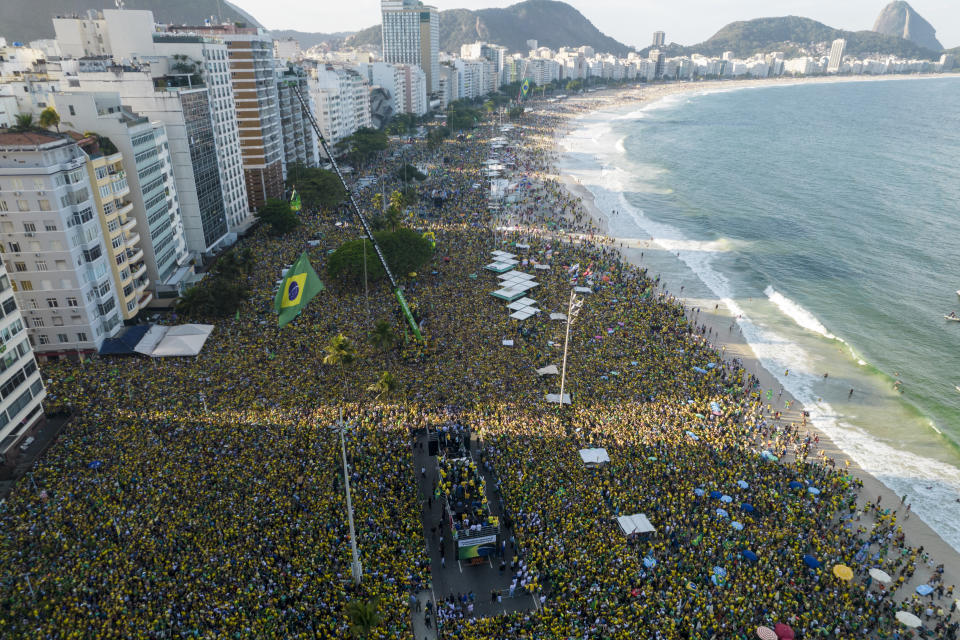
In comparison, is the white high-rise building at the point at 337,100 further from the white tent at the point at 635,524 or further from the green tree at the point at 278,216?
the white tent at the point at 635,524

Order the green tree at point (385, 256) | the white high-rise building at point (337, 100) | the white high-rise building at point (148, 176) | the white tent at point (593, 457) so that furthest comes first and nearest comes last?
the white high-rise building at point (337, 100) → the green tree at point (385, 256) → the white high-rise building at point (148, 176) → the white tent at point (593, 457)

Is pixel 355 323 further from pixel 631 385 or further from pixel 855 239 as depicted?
pixel 855 239

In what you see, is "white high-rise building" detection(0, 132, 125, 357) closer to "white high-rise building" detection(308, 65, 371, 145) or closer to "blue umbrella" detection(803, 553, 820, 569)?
"blue umbrella" detection(803, 553, 820, 569)

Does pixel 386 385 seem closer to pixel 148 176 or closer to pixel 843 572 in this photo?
pixel 843 572

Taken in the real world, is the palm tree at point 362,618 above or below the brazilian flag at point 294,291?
below

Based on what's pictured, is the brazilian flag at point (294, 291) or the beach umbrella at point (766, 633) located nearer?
the beach umbrella at point (766, 633)

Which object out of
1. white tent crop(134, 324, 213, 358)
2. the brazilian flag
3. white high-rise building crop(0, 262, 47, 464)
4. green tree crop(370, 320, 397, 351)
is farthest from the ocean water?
white high-rise building crop(0, 262, 47, 464)

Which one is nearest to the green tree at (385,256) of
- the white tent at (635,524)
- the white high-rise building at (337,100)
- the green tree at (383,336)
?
the green tree at (383,336)

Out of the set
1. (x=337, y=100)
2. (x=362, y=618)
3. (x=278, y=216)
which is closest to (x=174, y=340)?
(x=278, y=216)
